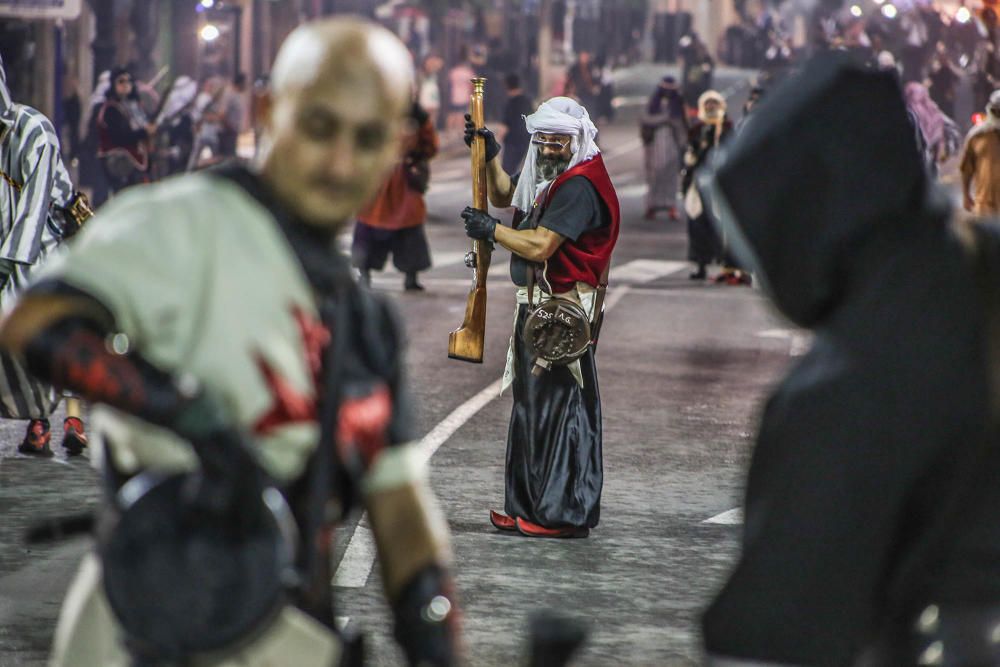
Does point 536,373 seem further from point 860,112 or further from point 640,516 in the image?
point 860,112

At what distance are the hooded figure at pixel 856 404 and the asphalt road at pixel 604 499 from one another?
3313 mm

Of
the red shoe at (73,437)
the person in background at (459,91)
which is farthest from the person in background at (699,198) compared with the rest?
the person in background at (459,91)

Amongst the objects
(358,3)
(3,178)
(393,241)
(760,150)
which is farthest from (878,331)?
(358,3)

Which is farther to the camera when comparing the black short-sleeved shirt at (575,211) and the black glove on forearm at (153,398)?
the black short-sleeved shirt at (575,211)

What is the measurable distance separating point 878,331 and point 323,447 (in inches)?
33.3

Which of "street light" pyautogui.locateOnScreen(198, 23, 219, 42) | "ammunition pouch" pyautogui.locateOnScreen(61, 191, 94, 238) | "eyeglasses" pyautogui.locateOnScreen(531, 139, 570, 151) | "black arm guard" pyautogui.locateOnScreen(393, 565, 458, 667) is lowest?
"street light" pyautogui.locateOnScreen(198, 23, 219, 42)

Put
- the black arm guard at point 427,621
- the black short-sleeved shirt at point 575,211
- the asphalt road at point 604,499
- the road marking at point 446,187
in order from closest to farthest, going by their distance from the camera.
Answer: the black arm guard at point 427,621
the asphalt road at point 604,499
the black short-sleeved shirt at point 575,211
the road marking at point 446,187

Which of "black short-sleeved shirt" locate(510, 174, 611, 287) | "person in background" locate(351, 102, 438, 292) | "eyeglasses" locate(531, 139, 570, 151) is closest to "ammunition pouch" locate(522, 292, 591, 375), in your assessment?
"black short-sleeved shirt" locate(510, 174, 611, 287)

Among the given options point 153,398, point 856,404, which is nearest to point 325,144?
point 153,398

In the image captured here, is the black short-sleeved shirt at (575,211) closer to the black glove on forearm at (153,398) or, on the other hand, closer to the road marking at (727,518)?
the road marking at (727,518)

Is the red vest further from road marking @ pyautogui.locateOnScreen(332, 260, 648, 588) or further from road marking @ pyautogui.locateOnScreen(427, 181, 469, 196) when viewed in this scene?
road marking @ pyautogui.locateOnScreen(427, 181, 469, 196)

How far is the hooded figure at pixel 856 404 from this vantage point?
3.18 meters

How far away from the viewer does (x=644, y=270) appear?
2238 cm

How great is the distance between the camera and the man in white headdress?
8.80 m
